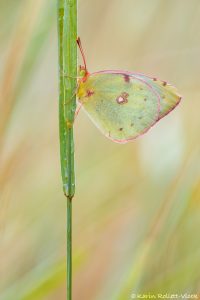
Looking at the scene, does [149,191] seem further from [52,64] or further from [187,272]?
[52,64]

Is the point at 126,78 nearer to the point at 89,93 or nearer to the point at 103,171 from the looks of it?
the point at 89,93

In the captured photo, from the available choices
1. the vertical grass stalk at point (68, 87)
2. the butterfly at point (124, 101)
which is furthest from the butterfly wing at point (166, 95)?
the vertical grass stalk at point (68, 87)

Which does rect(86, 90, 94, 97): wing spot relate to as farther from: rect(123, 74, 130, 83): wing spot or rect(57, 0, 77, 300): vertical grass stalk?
rect(57, 0, 77, 300): vertical grass stalk

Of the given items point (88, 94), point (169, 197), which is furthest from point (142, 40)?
point (169, 197)

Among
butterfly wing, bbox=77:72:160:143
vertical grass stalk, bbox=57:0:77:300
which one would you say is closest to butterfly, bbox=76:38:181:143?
butterfly wing, bbox=77:72:160:143

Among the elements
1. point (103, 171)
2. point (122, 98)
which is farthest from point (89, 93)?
point (103, 171)

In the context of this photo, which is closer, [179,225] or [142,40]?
[179,225]

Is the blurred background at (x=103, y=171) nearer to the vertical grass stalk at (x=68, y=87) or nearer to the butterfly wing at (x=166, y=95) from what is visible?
the butterfly wing at (x=166, y=95)
